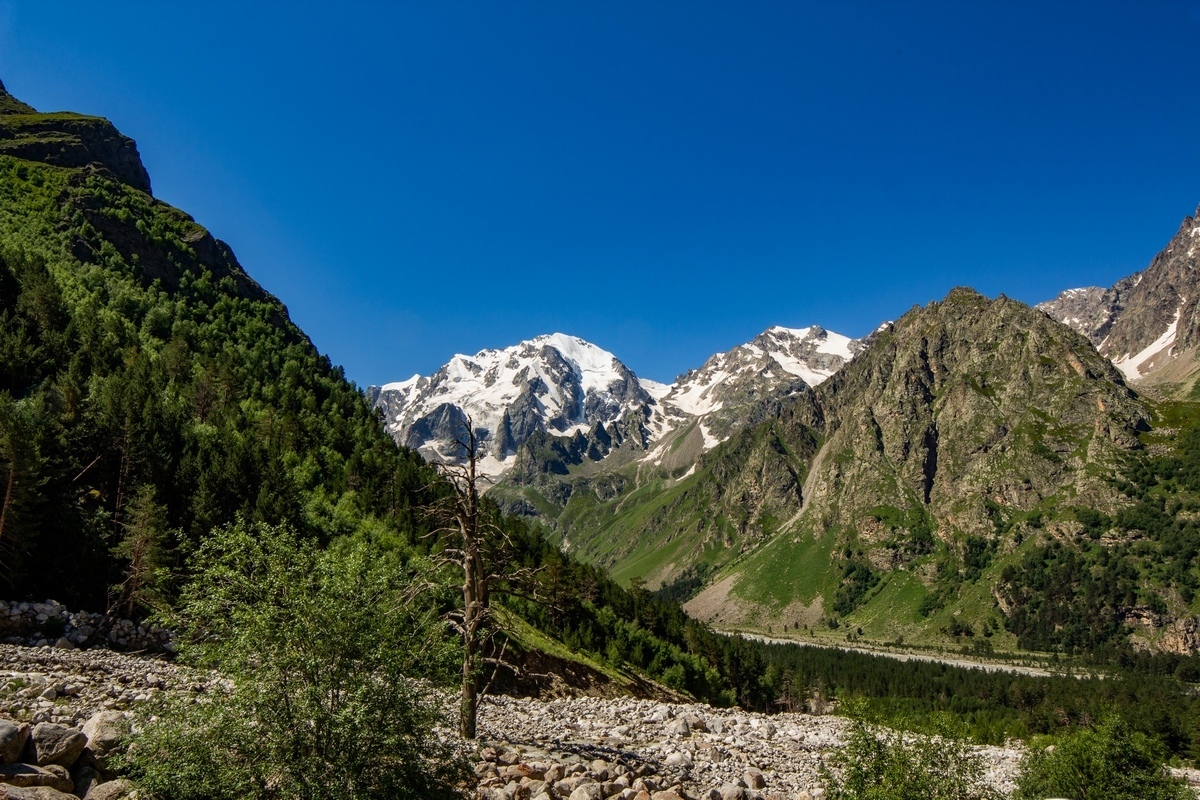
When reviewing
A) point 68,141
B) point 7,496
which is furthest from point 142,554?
point 68,141

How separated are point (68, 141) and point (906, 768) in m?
200

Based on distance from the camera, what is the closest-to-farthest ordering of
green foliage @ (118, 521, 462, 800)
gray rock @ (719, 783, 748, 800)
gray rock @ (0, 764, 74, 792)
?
gray rock @ (0, 764, 74, 792) → green foliage @ (118, 521, 462, 800) → gray rock @ (719, 783, 748, 800)

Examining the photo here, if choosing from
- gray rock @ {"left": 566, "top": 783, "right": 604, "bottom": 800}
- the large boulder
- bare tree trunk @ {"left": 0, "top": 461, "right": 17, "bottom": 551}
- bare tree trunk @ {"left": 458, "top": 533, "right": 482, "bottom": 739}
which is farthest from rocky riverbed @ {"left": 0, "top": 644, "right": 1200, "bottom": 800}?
bare tree trunk @ {"left": 0, "top": 461, "right": 17, "bottom": 551}

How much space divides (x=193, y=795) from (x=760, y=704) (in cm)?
11470

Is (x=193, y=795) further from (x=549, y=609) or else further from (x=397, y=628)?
(x=549, y=609)

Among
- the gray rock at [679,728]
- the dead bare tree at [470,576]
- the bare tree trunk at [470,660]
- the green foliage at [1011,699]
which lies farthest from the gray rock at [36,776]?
the green foliage at [1011,699]

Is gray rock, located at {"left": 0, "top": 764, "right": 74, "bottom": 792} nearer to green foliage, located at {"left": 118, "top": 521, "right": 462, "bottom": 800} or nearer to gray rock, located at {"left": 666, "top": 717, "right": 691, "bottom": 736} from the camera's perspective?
green foliage, located at {"left": 118, "top": 521, "right": 462, "bottom": 800}

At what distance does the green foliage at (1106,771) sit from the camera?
45.2 metres

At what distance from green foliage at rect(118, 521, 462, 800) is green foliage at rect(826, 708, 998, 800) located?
1676 cm

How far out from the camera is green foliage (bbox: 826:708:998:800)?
2423 centimetres

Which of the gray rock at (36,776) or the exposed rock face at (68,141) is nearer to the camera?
the gray rock at (36,776)

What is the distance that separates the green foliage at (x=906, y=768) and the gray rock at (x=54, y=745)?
23.9 meters

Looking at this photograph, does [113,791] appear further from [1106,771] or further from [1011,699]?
[1011,699]

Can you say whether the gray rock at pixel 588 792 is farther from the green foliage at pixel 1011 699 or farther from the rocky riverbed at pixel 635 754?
the green foliage at pixel 1011 699
